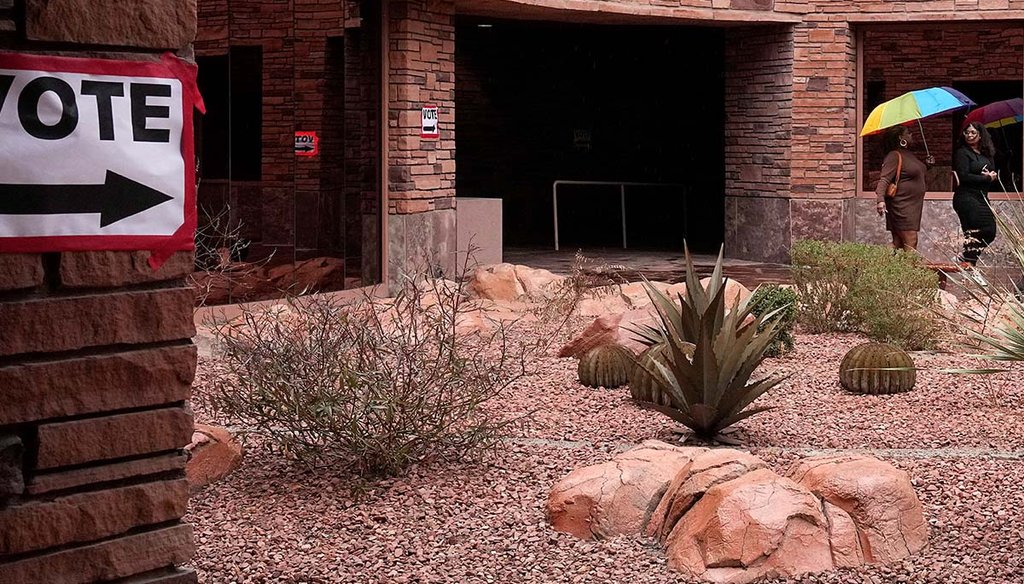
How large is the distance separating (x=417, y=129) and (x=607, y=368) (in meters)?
5.51

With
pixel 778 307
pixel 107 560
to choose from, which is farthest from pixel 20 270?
pixel 778 307

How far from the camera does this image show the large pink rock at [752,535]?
15.6 ft

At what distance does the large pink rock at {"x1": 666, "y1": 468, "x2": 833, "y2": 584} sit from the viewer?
4.77 metres

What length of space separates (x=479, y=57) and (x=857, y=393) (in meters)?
14.4

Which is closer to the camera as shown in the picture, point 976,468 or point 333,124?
point 976,468

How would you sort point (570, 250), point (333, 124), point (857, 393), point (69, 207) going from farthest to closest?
point (570, 250), point (333, 124), point (857, 393), point (69, 207)

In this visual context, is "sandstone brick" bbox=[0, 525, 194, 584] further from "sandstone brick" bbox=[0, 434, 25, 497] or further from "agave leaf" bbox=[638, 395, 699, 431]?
"agave leaf" bbox=[638, 395, 699, 431]

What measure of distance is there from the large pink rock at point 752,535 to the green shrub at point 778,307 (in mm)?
4253

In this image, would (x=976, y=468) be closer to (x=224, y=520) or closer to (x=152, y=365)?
(x=224, y=520)

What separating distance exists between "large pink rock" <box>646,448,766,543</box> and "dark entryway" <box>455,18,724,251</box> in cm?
1634

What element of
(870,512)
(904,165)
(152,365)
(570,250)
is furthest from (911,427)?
(570,250)

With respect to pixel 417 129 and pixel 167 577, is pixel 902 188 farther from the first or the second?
pixel 167 577

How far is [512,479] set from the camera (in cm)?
601

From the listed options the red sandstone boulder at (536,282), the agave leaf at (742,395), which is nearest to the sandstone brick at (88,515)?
the agave leaf at (742,395)
